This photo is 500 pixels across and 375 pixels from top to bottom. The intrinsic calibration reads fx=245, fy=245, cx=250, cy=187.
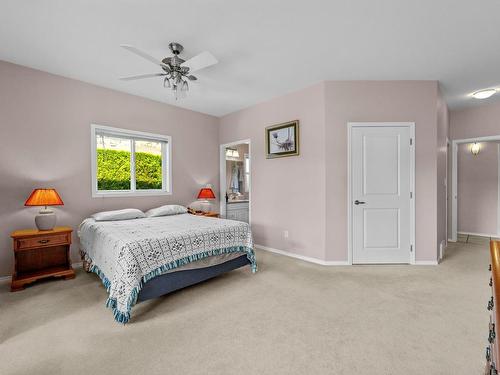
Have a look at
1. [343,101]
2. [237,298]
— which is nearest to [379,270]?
[237,298]

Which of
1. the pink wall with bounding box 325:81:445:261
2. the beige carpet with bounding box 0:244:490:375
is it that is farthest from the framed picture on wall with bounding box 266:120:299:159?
the beige carpet with bounding box 0:244:490:375

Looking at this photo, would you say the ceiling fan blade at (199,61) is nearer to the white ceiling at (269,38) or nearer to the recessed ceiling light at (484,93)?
the white ceiling at (269,38)

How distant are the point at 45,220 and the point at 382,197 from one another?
14.5ft

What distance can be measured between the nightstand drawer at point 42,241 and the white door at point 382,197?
3819mm

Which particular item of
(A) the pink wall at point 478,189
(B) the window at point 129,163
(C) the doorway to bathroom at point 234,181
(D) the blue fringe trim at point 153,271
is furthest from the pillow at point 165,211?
(A) the pink wall at point 478,189

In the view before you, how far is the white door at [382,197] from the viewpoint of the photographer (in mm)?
3518

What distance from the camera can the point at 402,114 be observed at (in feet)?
11.6

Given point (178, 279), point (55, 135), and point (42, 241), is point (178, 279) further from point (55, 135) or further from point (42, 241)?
point (55, 135)

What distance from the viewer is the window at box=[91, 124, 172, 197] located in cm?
385

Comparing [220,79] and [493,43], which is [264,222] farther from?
[493,43]

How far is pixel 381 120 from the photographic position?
354cm

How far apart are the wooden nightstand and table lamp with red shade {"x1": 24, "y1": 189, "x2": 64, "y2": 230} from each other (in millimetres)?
83

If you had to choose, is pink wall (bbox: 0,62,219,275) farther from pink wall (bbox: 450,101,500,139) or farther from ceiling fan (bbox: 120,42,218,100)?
pink wall (bbox: 450,101,500,139)

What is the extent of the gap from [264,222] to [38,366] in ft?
11.1
